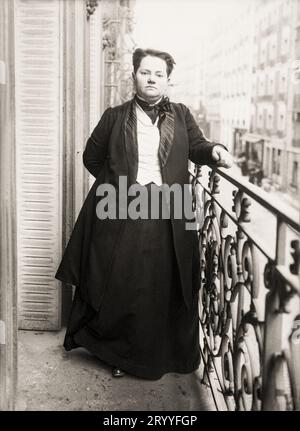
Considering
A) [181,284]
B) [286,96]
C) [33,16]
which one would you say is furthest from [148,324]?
[286,96]

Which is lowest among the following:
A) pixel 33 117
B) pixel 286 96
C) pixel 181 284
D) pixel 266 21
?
pixel 181 284

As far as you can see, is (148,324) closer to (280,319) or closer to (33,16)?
(280,319)

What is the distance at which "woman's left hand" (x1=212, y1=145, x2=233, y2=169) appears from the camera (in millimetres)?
2736

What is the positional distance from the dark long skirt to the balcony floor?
0.25 feet

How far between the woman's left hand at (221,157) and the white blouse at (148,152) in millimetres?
323

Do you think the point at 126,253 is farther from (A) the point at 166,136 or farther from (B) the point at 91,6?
(B) the point at 91,6

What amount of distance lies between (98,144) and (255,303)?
57.2 inches

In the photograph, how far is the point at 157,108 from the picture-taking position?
2.98 meters

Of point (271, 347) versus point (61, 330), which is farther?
point (61, 330)

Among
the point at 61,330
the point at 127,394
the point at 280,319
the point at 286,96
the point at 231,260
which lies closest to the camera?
the point at 280,319

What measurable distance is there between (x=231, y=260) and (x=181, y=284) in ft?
2.22

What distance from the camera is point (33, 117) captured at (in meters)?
3.52

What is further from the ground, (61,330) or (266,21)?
(266,21)

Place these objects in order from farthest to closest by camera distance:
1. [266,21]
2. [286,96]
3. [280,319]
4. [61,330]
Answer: [266,21], [286,96], [61,330], [280,319]
